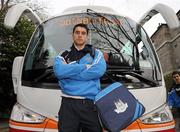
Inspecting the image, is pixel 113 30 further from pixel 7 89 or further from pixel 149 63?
pixel 7 89

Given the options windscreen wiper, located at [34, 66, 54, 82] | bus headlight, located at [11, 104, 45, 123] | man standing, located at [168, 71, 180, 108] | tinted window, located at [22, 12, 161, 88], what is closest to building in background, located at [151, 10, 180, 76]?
man standing, located at [168, 71, 180, 108]

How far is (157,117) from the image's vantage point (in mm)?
4480

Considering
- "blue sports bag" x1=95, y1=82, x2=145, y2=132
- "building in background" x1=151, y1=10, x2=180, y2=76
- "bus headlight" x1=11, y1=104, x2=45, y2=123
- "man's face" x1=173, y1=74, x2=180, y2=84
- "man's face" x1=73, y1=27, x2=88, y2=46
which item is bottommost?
"building in background" x1=151, y1=10, x2=180, y2=76

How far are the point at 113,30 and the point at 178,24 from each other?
954 mm

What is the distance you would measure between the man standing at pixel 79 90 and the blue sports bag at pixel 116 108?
0.41ft

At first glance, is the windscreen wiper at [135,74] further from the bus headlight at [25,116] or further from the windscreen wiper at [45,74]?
the bus headlight at [25,116]

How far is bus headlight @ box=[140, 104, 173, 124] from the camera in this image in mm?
4406

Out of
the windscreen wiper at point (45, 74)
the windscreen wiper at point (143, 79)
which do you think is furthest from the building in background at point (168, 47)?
the windscreen wiper at point (45, 74)

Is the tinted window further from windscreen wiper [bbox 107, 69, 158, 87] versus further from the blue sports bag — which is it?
the blue sports bag

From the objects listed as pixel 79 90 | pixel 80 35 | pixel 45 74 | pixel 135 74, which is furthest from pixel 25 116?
pixel 135 74

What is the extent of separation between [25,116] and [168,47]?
3811cm

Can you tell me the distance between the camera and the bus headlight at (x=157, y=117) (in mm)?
4406

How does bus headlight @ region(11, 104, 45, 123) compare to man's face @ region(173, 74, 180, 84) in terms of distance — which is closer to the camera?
bus headlight @ region(11, 104, 45, 123)

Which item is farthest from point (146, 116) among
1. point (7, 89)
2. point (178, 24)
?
point (7, 89)
